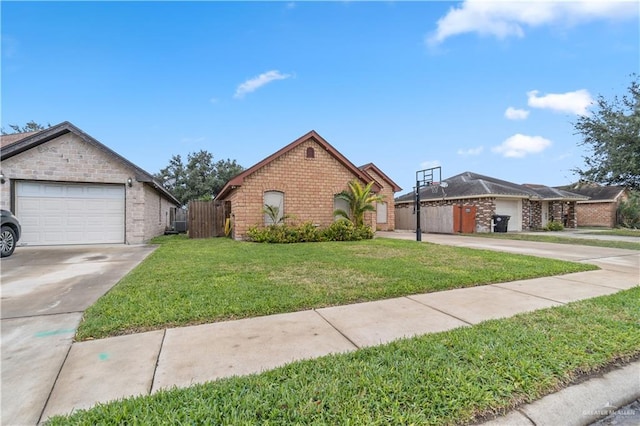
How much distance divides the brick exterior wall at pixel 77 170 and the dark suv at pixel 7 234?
3206 millimetres

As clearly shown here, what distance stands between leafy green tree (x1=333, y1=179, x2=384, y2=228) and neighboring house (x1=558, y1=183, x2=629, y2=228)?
1023 inches

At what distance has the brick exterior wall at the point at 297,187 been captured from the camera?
1343 centimetres

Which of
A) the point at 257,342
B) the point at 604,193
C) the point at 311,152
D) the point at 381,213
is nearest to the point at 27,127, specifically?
the point at 311,152

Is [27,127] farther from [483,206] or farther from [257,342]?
[483,206]

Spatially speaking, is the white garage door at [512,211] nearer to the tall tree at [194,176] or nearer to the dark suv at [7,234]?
the dark suv at [7,234]

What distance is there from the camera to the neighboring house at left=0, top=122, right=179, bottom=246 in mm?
10992

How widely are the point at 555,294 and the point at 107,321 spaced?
6478mm

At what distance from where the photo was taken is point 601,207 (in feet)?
96.9

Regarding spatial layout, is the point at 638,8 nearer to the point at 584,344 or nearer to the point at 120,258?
the point at 584,344

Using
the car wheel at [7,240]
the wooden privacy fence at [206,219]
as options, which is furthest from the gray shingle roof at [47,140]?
the car wheel at [7,240]

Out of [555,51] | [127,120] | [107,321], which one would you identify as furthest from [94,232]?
[555,51]

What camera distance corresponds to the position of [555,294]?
4.82 metres

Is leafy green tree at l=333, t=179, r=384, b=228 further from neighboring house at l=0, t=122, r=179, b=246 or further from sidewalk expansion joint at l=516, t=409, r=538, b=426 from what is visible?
sidewalk expansion joint at l=516, t=409, r=538, b=426

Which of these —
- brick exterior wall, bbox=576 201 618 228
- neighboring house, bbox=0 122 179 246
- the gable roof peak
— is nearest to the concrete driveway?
neighboring house, bbox=0 122 179 246
